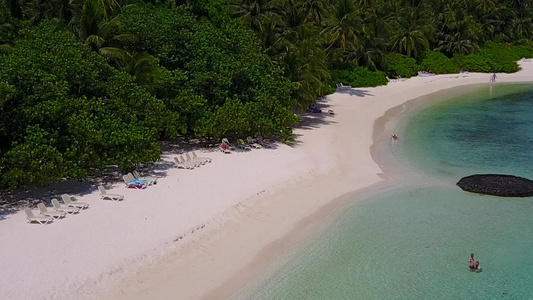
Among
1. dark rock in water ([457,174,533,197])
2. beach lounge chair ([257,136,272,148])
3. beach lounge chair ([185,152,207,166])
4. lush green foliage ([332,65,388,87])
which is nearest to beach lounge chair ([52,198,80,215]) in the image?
beach lounge chair ([185,152,207,166])

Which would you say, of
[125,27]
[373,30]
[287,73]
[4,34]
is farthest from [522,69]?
[4,34]

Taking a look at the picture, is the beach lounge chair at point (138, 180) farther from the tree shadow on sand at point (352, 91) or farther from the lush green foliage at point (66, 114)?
the tree shadow on sand at point (352, 91)

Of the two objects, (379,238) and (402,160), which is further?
(402,160)

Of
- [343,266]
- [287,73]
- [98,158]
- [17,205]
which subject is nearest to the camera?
[343,266]

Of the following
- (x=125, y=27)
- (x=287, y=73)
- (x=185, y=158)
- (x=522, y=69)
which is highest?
(x=125, y=27)

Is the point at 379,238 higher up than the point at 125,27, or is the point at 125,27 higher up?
the point at 125,27

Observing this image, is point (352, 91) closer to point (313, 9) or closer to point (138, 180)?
point (313, 9)

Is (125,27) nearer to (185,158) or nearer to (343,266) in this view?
(185,158)

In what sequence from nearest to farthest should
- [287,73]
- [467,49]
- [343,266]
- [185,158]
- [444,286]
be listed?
1. [444,286]
2. [343,266]
3. [185,158]
4. [287,73]
5. [467,49]

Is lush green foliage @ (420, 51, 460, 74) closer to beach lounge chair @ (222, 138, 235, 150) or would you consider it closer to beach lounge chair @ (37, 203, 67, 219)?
beach lounge chair @ (222, 138, 235, 150)
